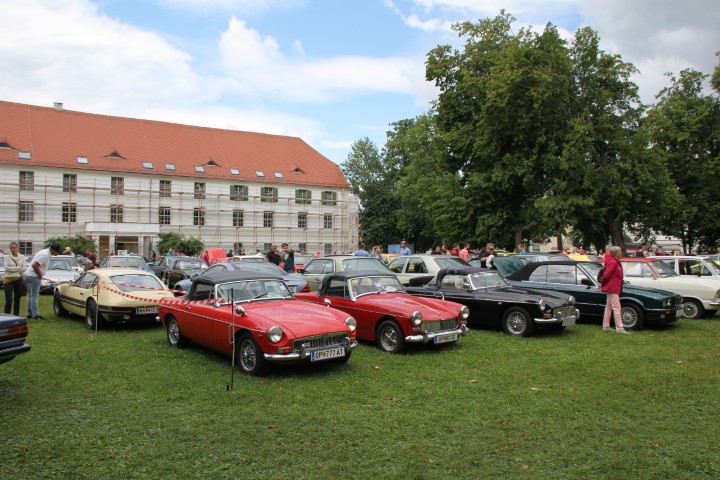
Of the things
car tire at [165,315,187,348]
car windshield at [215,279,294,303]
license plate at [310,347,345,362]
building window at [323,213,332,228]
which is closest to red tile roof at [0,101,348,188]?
building window at [323,213,332,228]

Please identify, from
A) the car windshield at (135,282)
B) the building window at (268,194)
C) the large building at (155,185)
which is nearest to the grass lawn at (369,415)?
the car windshield at (135,282)

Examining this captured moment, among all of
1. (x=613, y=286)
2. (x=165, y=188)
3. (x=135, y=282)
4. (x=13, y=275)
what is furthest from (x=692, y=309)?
(x=165, y=188)

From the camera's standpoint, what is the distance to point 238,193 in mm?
63438

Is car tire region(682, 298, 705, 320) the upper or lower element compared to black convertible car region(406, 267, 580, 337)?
lower

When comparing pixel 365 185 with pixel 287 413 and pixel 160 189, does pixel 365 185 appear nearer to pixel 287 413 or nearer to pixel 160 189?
pixel 160 189

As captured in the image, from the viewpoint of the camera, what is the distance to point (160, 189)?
59.3 meters

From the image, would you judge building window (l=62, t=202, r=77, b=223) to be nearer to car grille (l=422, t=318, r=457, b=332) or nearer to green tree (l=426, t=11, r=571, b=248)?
green tree (l=426, t=11, r=571, b=248)

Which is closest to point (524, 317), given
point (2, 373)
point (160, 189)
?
point (2, 373)

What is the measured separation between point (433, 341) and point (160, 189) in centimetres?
5504

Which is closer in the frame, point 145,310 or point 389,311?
point 389,311

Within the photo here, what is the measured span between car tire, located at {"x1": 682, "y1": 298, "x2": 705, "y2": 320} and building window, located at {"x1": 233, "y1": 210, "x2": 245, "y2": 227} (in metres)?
53.8

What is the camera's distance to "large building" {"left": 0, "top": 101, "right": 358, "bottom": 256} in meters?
53.5

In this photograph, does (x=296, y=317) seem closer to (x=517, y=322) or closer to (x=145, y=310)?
(x=145, y=310)

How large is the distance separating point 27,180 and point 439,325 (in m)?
55.0
